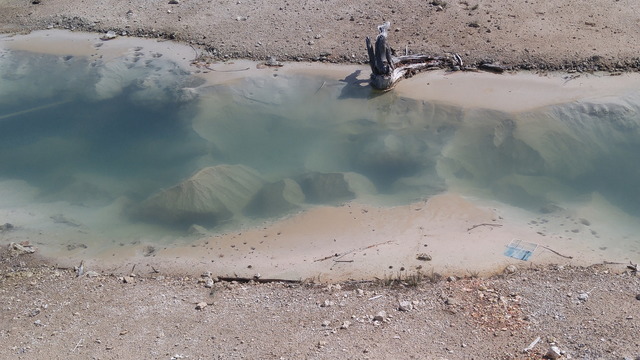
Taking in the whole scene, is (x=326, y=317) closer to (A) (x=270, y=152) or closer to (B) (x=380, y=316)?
(B) (x=380, y=316)

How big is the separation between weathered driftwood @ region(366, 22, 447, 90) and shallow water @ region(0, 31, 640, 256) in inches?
12.2

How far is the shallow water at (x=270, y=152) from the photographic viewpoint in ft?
30.9

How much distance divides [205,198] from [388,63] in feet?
14.1

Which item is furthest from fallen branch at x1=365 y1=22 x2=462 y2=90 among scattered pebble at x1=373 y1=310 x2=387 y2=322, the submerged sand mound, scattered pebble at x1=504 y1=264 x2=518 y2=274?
scattered pebble at x1=373 y1=310 x2=387 y2=322

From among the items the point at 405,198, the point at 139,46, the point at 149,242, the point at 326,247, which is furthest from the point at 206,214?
the point at 139,46

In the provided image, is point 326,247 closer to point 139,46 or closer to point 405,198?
point 405,198

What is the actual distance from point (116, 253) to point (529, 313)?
5376mm

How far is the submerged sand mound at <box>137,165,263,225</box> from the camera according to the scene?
941 cm

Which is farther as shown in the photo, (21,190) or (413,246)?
(21,190)

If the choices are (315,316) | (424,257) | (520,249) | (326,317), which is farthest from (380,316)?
(520,249)

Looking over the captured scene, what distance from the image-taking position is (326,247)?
8.52 meters

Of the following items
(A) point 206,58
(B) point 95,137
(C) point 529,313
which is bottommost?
(C) point 529,313

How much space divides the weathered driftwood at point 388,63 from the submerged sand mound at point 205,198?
3147 mm

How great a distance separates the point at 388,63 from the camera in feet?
38.0
